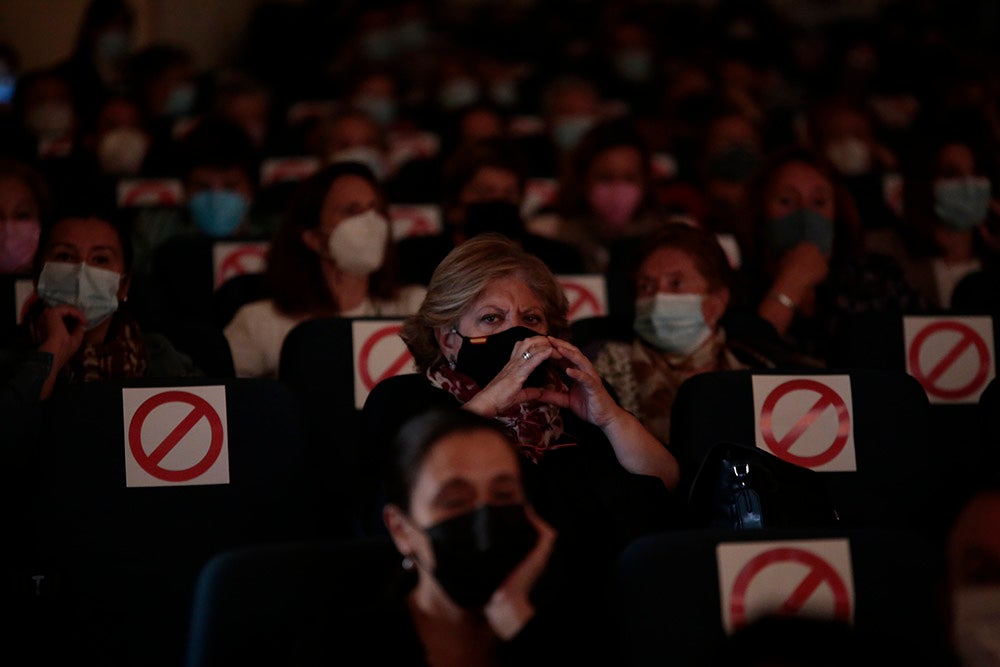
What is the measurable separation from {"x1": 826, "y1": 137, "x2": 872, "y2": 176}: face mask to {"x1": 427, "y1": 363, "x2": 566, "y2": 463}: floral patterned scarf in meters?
4.56

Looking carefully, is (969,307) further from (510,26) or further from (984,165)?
(510,26)

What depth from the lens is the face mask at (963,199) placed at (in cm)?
495

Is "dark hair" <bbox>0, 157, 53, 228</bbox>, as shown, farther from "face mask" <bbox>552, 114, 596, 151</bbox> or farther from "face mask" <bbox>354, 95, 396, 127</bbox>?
"face mask" <bbox>354, 95, 396, 127</bbox>

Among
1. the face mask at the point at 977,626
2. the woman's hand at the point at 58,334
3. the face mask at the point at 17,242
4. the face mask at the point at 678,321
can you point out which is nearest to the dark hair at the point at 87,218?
the woman's hand at the point at 58,334

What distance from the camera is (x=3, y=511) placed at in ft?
10.1

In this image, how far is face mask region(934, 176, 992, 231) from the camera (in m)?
4.95

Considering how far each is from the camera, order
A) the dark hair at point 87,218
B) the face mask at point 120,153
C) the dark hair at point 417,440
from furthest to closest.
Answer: the face mask at point 120,153 < the dark hair at point 87,218 < the dark hair at point 417,440

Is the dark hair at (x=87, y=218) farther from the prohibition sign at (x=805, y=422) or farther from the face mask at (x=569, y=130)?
the face mask at (x=569, y=130)

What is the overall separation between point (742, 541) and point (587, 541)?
1.46ft

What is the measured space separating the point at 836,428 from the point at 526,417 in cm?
79

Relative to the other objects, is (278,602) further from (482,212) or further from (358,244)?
(482,212)

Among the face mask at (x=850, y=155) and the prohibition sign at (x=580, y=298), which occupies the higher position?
the face mask at (x=850, y=155)

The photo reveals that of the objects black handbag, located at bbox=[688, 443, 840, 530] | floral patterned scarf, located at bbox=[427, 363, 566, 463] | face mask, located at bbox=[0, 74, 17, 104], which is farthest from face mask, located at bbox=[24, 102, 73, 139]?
black handbag, located at bbox=[688, 443, 840, 530]

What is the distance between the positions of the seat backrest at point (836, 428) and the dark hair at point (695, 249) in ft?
1.85
